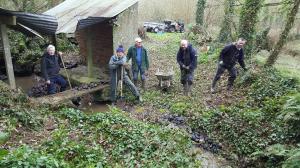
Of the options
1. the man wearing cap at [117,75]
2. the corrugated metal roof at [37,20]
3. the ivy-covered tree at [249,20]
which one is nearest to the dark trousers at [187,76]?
the man wearing cap at [117,75]

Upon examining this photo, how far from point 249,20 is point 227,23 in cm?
483

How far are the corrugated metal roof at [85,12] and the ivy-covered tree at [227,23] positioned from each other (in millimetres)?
7673

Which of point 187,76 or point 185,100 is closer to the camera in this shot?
point 185,100

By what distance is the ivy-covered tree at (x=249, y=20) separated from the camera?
46.4ft

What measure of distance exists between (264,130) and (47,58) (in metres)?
7.09

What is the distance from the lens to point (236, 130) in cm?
806

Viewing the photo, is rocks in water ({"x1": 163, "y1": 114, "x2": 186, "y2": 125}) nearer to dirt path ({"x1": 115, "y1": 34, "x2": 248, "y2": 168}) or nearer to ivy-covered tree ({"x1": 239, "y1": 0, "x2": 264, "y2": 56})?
dirt path ({"x1": 115, "y1": 34, "x2": 248, "y2": 168})

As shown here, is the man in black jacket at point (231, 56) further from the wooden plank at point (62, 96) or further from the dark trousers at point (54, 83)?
the dark trousers at point (54, 83)

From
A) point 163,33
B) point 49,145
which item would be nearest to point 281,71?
point 49,145

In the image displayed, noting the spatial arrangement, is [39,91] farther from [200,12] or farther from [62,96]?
[200,12]

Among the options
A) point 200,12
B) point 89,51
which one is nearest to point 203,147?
point 89,51

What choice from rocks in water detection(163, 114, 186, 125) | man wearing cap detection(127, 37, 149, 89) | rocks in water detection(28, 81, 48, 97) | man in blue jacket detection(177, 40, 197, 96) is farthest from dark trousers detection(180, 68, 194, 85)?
rocks in water detection(28, 81, 48, 97)

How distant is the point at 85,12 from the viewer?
12.9 meters

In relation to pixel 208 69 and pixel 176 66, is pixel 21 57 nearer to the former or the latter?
pixel 176 66
